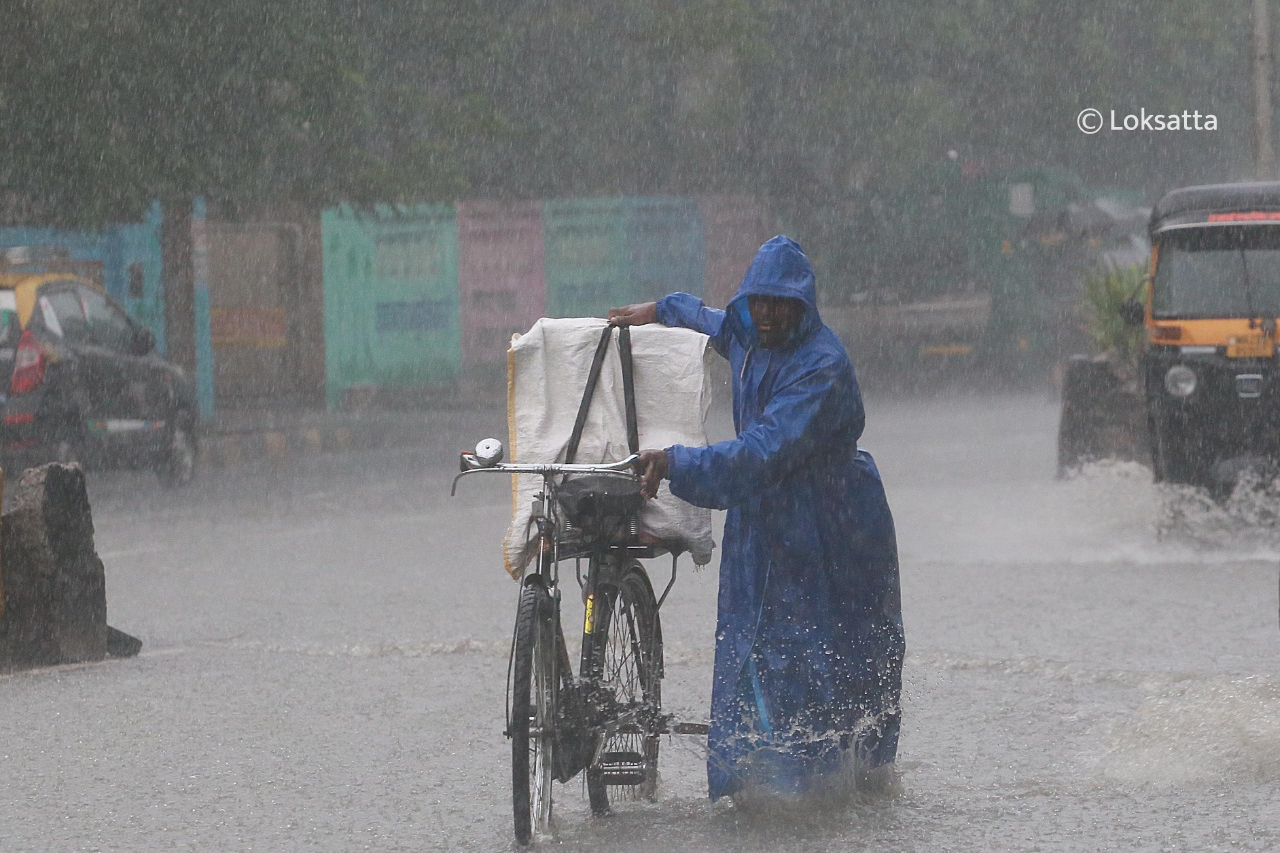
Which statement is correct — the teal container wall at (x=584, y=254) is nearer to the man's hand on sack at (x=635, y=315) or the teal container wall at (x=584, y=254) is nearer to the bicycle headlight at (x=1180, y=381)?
the bicycle headlight at (x=1180, y=381)

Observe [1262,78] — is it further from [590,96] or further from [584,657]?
[584,657]

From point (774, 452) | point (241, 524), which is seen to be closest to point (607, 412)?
point (774, 452)

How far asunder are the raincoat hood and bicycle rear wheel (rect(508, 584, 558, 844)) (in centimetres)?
93

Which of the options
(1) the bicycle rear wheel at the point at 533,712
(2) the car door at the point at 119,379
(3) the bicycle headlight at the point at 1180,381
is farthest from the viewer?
(2) the car door at the point at 119,379

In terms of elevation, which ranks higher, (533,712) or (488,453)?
(488,453)

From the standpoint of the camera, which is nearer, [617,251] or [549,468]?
[549,468]

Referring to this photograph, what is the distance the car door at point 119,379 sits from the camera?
15852 mm

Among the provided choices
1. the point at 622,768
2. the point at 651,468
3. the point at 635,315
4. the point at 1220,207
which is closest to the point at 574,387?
the point at 635,315

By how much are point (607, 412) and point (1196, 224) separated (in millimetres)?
7372

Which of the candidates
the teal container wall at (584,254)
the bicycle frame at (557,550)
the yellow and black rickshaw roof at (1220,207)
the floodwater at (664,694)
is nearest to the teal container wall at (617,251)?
the teal container wall at (584,254)

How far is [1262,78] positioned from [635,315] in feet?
56.8

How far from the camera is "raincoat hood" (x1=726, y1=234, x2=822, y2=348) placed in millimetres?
5215

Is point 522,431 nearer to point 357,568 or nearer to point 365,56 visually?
point 357,568

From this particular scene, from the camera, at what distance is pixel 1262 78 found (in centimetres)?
2134
